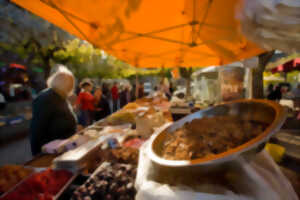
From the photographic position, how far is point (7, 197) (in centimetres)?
97

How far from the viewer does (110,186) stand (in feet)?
3.47

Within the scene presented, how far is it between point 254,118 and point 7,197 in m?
1.78

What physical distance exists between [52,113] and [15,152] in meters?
3.55

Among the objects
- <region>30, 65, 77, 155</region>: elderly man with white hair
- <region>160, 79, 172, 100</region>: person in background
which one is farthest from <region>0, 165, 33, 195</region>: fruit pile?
<region>160, 79, 172, 100</region>: person in background

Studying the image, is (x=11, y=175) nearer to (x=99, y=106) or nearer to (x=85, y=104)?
(x=85, y=104)

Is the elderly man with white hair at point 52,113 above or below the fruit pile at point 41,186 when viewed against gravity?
above

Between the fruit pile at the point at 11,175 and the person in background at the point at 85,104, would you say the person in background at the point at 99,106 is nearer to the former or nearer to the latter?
the person in background at the point at 85,104

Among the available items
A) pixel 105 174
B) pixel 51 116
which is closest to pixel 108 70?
pixel 51 116

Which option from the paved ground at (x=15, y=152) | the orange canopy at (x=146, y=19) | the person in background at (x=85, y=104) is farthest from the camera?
the person in background at (x=85, y=104)

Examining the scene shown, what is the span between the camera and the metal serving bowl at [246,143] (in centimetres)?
67

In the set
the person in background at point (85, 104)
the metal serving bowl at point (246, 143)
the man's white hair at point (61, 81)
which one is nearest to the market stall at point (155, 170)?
the metal serving bowl at point (246, 143)

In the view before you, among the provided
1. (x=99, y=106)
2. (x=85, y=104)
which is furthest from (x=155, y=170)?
(x=99, y=106)

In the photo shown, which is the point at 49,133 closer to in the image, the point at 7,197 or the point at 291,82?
the point at 7,197

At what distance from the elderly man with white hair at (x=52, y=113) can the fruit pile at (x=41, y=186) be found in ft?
3.81
